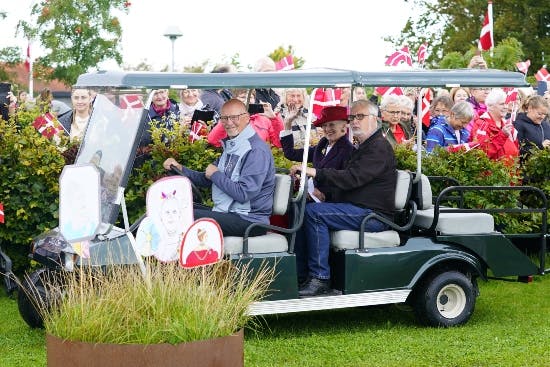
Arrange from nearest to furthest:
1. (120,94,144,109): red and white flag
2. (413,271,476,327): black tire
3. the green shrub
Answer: (120,94,144,109): red and white flag, (413,271,476,327): black tire, the green shrub

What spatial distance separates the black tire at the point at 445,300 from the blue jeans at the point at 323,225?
676mm

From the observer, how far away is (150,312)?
17.8 feet

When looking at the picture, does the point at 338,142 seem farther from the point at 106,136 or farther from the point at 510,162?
the point at 510,162

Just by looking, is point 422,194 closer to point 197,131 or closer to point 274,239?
point 274,239

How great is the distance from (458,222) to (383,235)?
654mm

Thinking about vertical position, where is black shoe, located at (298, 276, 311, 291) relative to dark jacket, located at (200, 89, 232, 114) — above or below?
below

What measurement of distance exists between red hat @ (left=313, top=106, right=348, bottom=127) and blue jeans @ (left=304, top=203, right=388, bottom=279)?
752 millimetres

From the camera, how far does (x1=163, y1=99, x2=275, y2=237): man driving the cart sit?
7.46 m

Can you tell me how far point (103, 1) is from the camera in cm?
2441

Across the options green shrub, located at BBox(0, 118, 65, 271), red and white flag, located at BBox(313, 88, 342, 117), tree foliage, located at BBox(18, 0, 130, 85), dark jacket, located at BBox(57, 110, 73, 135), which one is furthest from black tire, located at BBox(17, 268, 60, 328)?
tree foliage, located at BBox(18, 0, 130, 85)

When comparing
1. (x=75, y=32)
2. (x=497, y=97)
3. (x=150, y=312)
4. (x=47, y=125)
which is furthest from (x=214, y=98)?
(x=75, y=32)

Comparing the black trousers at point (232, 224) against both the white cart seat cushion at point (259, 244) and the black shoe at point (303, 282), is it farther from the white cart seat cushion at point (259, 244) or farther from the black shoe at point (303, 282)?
the black shoe at point (303, 282)

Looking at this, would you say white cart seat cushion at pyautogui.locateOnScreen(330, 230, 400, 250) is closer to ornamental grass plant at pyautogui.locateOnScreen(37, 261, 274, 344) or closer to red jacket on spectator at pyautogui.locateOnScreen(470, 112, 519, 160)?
ornamental grass plant at pyautogui.locateOnScreen(37, 261, 274, 344)

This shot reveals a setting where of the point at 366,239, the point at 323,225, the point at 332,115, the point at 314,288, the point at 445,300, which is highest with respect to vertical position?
the point at 332,115
